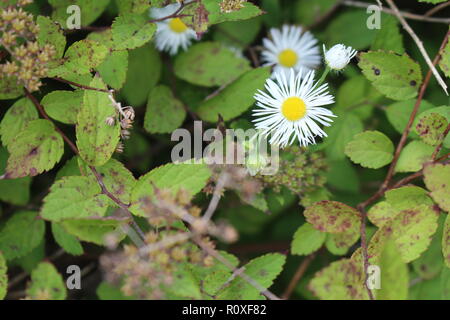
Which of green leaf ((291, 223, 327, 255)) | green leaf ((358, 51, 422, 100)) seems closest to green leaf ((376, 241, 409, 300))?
green leaf ((291, 223, 327, 255))

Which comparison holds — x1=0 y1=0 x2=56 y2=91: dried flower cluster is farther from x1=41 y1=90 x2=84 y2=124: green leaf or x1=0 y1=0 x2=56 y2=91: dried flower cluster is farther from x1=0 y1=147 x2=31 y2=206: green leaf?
x1=0 y1=147 x2=31 y2=206: green leaf

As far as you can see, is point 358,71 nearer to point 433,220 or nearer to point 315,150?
point 315,150

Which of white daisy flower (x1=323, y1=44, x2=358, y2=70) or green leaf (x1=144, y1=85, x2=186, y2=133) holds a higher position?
white daisy flower (x1=323, y1=44, x2=358, y2=70)

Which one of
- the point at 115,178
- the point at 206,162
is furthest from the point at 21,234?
the point at 206,162

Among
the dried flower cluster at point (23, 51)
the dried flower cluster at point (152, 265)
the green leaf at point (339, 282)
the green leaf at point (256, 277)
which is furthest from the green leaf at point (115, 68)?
the green leaf at point (339, 282)

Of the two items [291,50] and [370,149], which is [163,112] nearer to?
[291,50]
